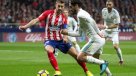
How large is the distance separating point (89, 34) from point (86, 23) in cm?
40

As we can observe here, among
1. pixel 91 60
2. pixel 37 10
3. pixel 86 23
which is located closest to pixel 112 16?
pixel 86 23

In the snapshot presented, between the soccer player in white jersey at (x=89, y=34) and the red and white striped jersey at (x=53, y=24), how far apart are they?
1335 mm

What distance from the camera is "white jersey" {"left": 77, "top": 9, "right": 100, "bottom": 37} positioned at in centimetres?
1391

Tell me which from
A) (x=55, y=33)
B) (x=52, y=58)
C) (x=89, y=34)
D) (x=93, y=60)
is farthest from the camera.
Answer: (x=55, y=33)

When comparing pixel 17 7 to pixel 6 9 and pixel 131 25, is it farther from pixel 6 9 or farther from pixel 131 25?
pixel 131 25

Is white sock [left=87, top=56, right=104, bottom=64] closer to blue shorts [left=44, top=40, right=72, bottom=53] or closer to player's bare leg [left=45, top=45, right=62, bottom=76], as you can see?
player's bare leg [left=45, top=45, right=62, bottom=76]

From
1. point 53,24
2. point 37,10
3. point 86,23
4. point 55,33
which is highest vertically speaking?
point 86,23

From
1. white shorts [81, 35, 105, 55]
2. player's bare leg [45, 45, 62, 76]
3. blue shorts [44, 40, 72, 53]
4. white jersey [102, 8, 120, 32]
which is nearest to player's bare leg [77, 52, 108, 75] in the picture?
white shorts [81, 35, 105, 55]

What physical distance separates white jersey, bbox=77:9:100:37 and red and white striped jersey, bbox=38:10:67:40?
160 centimetres

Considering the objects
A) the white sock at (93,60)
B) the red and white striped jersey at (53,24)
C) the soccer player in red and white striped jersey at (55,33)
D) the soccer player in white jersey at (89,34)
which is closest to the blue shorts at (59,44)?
the soccer player in red and white striped jersey at (55,33)

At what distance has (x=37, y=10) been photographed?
162 feet

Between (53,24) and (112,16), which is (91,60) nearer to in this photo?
(53,24)

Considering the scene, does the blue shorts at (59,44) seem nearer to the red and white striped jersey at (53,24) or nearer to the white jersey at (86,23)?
the red and white striped jersey at (53,24)

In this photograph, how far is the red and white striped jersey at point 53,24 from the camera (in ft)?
51.1
